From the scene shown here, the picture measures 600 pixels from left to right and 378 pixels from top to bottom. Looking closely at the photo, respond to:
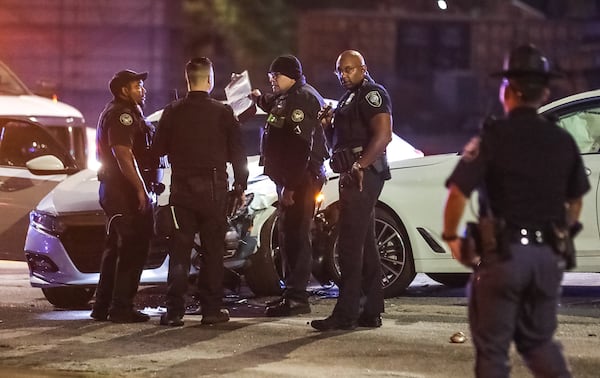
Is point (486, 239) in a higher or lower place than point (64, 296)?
higher

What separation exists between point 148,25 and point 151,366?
19902mm

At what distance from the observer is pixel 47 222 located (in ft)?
31.1

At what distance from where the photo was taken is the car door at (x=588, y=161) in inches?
356

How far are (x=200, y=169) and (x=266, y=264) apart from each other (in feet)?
5.24

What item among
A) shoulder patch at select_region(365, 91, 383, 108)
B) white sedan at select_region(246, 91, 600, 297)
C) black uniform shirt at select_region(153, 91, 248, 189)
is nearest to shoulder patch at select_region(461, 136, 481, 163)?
shoulder patch at select_region(365, 91, 383, 108)

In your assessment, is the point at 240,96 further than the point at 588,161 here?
Yes

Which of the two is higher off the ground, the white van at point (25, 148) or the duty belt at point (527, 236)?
the white van at point (25, 148)

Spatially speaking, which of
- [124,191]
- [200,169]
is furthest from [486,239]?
[124,191]

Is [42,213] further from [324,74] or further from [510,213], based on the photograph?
[324,74]

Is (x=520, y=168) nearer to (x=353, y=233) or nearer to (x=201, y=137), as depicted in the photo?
(x=353, y=233)

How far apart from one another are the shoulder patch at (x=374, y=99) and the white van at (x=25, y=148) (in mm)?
3483

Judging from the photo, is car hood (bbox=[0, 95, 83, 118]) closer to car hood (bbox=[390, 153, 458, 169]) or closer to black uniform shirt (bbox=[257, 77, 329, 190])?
black uniform shirt (bbox=[257, 77, 329, 190])

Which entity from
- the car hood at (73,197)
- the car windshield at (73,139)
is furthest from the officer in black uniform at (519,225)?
the car windshield at (73,139)

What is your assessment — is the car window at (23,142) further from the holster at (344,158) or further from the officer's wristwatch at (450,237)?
the officer's wristwatch at (450,237)
